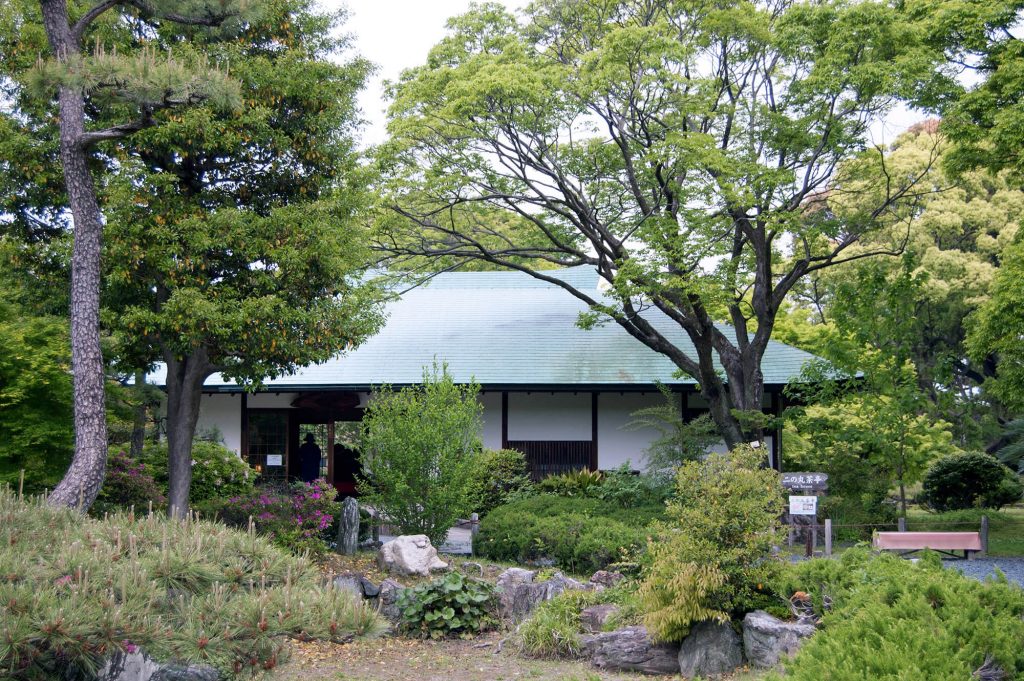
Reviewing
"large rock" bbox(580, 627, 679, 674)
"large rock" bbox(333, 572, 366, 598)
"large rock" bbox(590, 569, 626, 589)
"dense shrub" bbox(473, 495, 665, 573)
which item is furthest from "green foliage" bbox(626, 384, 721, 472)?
"large rock" bbox(580, 627, 679, 674)

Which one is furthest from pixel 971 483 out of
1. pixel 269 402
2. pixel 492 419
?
pixel 269 402

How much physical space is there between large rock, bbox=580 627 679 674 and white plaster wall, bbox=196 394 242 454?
13.0 meters

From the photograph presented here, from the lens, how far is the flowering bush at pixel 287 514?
39.3 ft

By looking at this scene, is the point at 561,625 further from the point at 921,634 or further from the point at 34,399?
the point at 34,399

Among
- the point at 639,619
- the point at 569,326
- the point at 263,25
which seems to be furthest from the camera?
the point at 569,326

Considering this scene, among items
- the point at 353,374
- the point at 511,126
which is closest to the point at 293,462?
the point at 353,374

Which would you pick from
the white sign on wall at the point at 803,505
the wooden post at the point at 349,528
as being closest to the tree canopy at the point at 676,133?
the white sign on wall at the point at 803,505

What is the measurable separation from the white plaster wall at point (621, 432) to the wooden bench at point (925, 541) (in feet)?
19.6

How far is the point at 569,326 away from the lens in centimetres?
2167

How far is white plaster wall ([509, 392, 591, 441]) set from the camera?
19250mm

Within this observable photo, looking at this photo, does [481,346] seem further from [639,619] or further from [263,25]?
[639,619]

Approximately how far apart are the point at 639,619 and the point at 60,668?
18.9 ft

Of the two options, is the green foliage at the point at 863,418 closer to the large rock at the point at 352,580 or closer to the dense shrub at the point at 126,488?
the large rock at the point at 352,580

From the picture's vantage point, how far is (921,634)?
4719 millimetres
